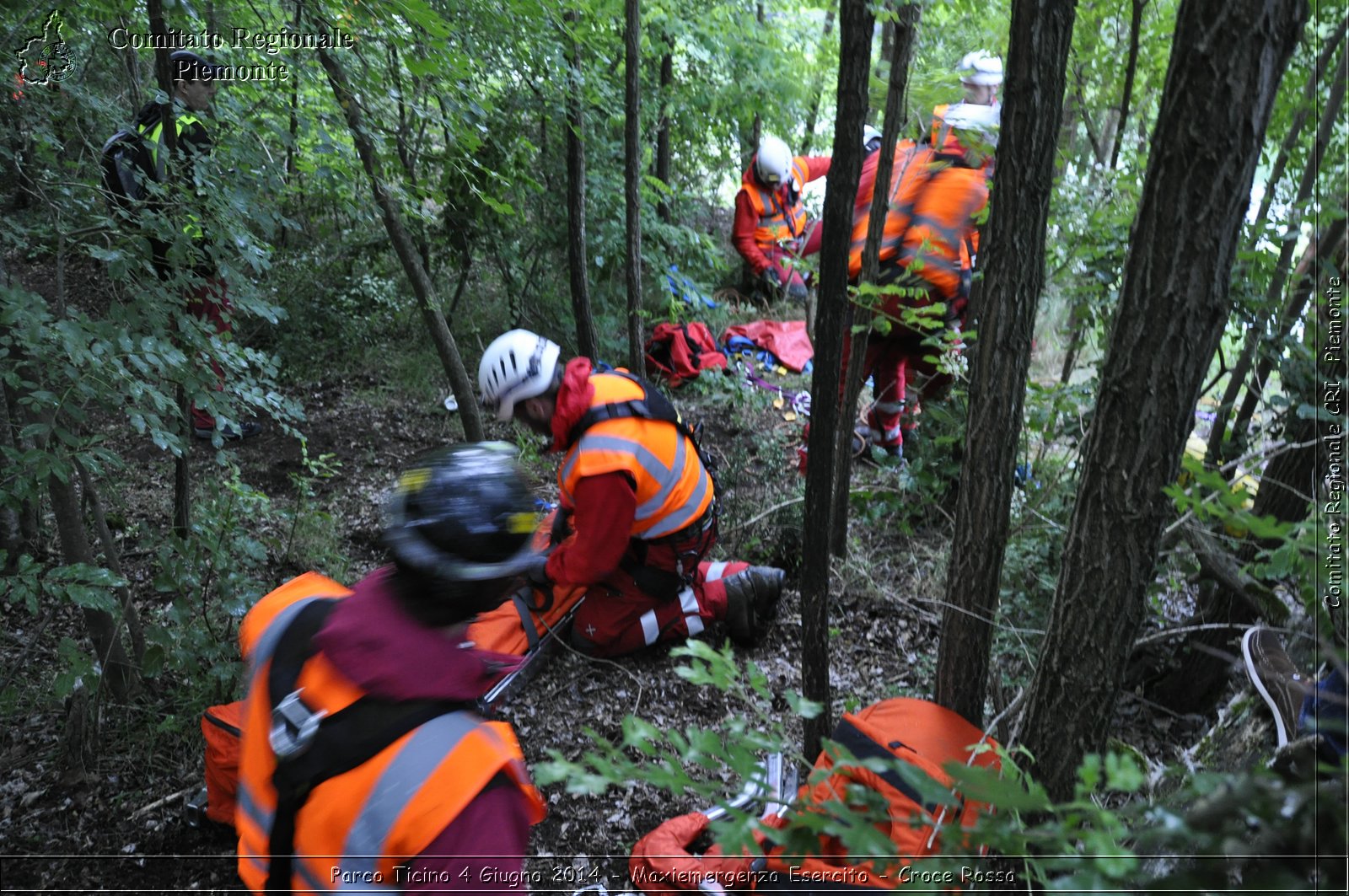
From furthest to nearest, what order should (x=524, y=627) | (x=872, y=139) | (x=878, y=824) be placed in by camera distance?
1. (x=872, y=139)
2. (x=524, y=627)
3. (x=878, y=824)

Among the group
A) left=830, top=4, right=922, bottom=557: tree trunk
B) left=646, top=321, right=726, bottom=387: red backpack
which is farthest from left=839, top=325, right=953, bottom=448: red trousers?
left=646, top=321, right=726, bottom=387: red backpack

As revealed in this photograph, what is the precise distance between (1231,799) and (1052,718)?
1.03 m

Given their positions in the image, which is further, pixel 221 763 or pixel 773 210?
pixel 773 210

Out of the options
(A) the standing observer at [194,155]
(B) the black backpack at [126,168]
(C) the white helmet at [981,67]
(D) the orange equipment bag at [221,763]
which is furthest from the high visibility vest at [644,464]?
(C) the white helmet at [981,67]

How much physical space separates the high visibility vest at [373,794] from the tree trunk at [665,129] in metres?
5.45

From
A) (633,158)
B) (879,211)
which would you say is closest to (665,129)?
(633,158)

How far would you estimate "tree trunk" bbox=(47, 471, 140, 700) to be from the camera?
103 inches

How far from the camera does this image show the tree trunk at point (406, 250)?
3.28 metres

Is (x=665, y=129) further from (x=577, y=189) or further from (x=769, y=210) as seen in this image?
(x=577, y=189)

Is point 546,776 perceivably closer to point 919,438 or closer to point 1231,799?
point 1231,799

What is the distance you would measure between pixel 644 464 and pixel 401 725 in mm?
2268

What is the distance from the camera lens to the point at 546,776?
107 cm

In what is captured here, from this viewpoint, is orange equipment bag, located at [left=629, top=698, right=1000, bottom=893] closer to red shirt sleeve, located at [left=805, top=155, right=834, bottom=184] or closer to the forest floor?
the forest floor

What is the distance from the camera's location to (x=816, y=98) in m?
8.34
